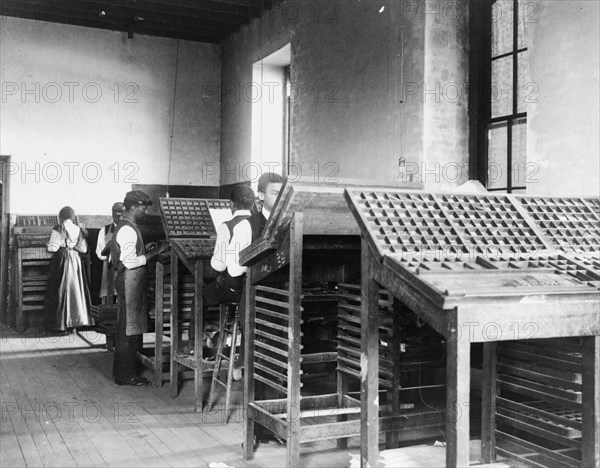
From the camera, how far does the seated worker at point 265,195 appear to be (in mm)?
3855

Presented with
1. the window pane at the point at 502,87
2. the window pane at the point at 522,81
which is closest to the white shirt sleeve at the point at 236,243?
the window pane at the point at 522,81

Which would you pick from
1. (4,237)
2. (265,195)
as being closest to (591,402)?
(265,195)

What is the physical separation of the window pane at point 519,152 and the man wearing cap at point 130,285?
2.99 m

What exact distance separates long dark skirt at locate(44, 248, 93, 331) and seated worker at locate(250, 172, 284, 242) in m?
4.67

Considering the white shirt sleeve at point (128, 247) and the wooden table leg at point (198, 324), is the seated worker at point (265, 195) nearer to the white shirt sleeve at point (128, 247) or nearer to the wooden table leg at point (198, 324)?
the wooden table leg at point (198, 324)

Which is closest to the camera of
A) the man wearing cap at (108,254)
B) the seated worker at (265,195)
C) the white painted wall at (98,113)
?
the seated worker at (265,195)

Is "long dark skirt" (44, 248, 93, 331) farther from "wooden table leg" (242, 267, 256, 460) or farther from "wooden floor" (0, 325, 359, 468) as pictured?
"wooden table leg" (242, 267, 256, 460)

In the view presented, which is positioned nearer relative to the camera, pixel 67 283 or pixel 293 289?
pixel 293 289

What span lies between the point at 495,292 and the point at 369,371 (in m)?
0.68

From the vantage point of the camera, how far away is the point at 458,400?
2.07 m

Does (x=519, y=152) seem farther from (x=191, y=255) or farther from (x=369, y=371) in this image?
(x=369, y=371)

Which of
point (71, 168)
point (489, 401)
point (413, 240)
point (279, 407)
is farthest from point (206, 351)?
point (71, 168)

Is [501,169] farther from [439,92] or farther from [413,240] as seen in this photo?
[413,240]

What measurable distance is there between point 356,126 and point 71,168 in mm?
4603
